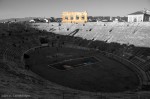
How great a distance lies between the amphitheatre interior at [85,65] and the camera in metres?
23.1

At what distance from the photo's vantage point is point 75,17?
10975cm

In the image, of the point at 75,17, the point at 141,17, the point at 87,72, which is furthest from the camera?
the point at 75,17

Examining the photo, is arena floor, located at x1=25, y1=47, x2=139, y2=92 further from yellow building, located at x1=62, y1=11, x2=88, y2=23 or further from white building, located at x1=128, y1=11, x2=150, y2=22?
yellow building, located at x1=62, y1=11, x2=88, y2=23

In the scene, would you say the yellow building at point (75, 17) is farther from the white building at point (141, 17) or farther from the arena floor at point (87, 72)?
the arena floor at point (87, 72)

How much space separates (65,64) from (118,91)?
59.7 ft

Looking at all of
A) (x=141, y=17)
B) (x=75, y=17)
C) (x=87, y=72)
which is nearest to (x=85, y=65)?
(x=87, y=72)

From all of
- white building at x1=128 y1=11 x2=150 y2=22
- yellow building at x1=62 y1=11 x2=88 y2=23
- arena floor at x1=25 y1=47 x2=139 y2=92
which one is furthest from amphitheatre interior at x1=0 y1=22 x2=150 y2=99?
yellow building at x1=62 y1=11 x2=88 y2=23

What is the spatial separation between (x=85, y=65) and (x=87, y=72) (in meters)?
5.21

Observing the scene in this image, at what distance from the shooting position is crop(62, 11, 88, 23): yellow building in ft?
355

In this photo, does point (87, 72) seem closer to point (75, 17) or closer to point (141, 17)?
point (141, 17)

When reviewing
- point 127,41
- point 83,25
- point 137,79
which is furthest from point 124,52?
point 83,25

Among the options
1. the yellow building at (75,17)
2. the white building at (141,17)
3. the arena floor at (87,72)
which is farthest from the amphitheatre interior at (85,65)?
the yellow building at (75,17)

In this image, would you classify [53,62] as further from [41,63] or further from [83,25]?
[83,25]

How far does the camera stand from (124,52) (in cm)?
5191
